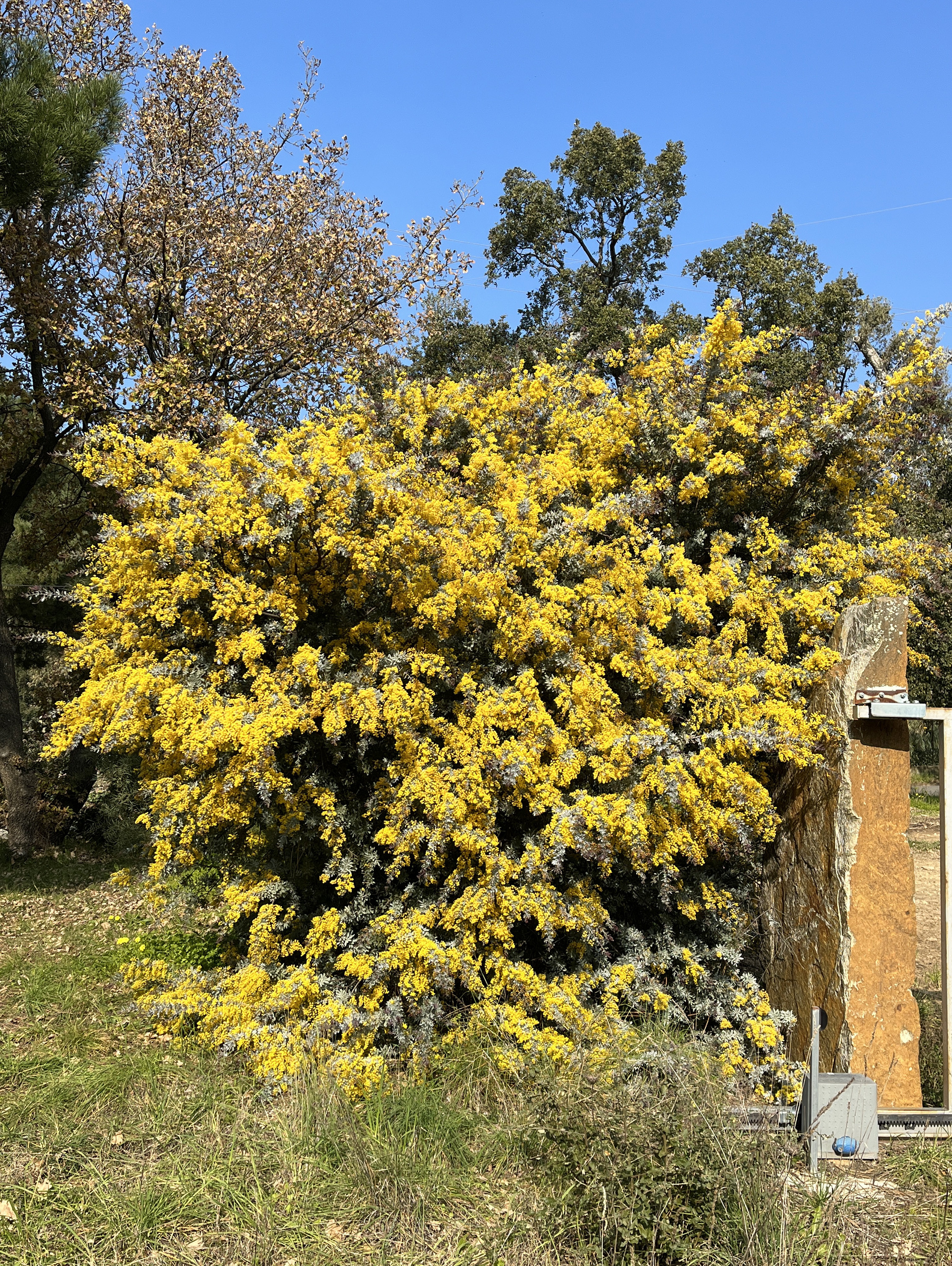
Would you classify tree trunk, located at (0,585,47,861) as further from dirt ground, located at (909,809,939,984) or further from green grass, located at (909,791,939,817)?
green grass, located at (909,791,939,817)

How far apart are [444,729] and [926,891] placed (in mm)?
6910

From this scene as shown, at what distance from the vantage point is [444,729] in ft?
15.4

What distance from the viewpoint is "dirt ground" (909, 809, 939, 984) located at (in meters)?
7.18

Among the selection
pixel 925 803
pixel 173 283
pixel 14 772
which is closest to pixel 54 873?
pixel 14 772

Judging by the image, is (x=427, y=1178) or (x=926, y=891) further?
(x=926, y=891)

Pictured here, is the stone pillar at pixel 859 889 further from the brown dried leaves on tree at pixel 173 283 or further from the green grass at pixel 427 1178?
the brown dried leaves on tree at pixel 173 283

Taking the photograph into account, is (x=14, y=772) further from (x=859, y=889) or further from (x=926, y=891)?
(x=926, y=891)

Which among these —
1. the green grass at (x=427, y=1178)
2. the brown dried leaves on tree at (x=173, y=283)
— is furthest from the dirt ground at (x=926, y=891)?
the brown dried leaves on tree at (x=173, y=283)

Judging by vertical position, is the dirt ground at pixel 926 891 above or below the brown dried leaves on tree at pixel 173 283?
below

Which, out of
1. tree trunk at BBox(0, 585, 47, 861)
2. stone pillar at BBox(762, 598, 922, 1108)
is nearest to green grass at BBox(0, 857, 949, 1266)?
stone pillar at BBox(762, 598, 922, 1108)

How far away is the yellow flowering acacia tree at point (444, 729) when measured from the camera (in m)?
4.48

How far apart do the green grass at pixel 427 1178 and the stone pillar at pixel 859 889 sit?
2.17 ft

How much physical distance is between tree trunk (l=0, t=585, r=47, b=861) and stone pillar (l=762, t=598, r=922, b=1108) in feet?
26.9

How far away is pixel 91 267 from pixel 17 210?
1040 millimetres
